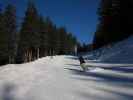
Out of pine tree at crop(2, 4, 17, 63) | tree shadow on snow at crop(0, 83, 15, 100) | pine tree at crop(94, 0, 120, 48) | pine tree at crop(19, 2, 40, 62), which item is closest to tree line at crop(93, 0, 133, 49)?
pine tree at crop(94, 0, 120, 48)

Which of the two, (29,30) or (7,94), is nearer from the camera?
(7,94)

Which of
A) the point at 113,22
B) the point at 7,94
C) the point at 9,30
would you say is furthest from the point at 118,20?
the point at 7,94

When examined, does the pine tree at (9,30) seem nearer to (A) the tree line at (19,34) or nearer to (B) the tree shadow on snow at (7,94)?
(A) the tree line at (19,34)

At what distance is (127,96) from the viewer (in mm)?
8586

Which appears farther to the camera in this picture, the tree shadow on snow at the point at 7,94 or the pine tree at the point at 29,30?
the pine tree at the point at 29,30

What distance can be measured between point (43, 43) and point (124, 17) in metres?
34.6

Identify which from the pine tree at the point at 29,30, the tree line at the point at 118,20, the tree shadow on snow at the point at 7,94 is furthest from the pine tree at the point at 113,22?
the tree shadow on snow at the point at 7,94

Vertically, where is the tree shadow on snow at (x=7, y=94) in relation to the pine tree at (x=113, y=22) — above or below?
below

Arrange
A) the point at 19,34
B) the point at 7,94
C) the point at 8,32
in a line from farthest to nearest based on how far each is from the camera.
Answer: the point at 19,34
the point at 8,32
the point at 7,94

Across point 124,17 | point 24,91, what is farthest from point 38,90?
point 124,17

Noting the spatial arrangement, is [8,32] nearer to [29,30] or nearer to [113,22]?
[29,30]

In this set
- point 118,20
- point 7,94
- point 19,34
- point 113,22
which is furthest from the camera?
point 19,34

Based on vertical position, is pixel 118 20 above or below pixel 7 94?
above

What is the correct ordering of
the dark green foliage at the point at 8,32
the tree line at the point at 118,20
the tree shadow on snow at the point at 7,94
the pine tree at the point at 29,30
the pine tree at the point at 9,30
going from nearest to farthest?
the tree shadow on snow at the point at 7,94, the tree line at the point at 118,20, the dark green foliage at the point at 8,32, the pine tree at the point at 9,30, the pine tree at the point at 29,30
